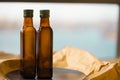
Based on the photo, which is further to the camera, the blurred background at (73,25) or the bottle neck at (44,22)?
the blurred background at (73,25)

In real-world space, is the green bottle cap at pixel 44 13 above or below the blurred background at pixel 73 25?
above

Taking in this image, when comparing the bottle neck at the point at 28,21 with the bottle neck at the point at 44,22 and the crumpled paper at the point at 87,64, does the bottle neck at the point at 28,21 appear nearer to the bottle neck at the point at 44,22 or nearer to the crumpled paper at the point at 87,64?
the bottle neck at the point at 44,22

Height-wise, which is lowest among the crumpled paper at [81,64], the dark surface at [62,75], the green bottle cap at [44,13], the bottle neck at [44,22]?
the dark surface at [62,75]

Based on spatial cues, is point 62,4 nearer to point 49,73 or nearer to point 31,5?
point 31,5

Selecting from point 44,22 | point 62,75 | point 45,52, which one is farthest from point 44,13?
point 62,75

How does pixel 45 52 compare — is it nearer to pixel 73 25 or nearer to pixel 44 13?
pixel 44 13

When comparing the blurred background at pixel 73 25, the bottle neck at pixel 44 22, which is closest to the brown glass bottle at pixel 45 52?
the bottle neck at pixel 44 22

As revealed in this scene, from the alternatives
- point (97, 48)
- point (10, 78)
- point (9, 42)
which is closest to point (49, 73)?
point (10, 78)

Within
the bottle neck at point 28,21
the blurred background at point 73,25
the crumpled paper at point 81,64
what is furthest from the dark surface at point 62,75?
the blurred background at point 73,25
